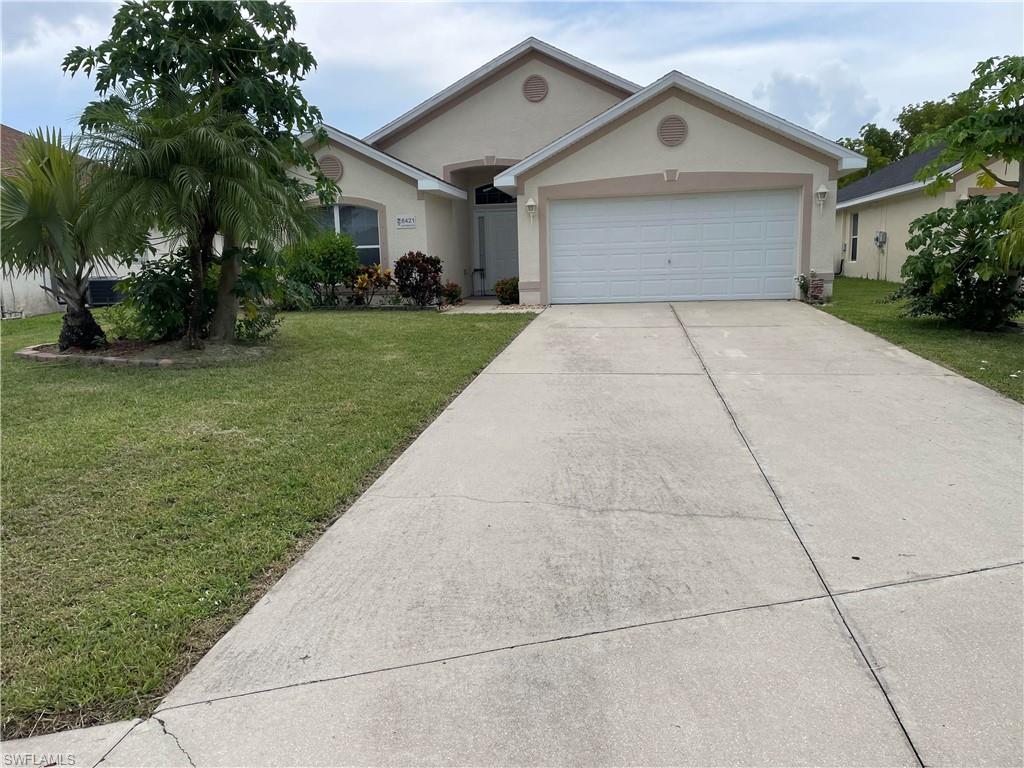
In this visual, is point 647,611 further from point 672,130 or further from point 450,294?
point 450,294

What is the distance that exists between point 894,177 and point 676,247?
1074cm

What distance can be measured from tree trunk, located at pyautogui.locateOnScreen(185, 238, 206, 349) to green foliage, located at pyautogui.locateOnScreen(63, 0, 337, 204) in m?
1.62

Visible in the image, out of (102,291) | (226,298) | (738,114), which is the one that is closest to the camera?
(226,298)

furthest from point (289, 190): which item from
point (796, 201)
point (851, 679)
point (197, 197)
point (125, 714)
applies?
point (796, 201)

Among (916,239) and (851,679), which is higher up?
(916,239)

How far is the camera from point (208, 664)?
2957 mm

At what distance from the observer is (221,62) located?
9586mm

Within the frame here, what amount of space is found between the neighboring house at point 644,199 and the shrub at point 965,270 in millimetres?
4043

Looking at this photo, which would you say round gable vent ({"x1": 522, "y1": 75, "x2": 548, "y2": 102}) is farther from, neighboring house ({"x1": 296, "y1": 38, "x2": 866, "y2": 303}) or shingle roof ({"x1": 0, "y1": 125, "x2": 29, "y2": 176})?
shingle roof ({"x1": 0, "y1": 125, "x2": 29, "y2": 176})

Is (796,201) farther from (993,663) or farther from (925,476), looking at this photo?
(993,663)

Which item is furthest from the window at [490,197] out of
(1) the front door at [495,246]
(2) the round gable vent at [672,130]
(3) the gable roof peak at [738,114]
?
(2) the round gable vent at [672,130]

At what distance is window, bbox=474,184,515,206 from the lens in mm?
20516

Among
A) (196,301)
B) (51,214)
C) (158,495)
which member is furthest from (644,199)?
(158,495)

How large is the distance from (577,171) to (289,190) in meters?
7.44
